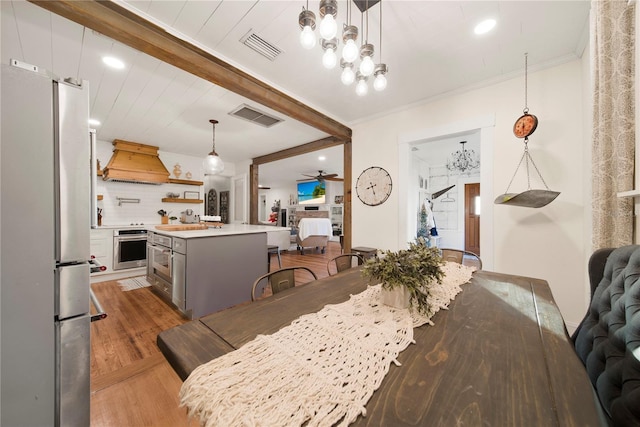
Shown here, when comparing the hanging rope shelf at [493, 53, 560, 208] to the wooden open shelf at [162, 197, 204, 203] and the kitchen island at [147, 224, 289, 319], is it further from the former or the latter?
the wooden open shelf at [162, 197, 204, 203]

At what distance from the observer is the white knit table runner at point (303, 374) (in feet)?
1.68

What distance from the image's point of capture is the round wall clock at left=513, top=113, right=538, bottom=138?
2.19m

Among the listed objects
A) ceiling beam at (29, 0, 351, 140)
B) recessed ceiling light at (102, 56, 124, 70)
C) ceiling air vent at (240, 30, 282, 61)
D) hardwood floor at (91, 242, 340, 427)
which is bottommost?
hardwood floor at (91, 242, 340, 427)

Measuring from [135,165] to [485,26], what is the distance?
5.62 metres

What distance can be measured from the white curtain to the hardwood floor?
7.12ft

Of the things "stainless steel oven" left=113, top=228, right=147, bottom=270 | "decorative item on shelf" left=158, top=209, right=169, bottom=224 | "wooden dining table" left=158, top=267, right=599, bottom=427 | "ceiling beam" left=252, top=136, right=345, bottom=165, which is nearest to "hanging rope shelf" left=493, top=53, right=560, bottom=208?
"wooden dining table" left=158, top=267, right=599, bottom=427

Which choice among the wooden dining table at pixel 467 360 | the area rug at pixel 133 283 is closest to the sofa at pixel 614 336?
the wooden dining table at pixel 467 360

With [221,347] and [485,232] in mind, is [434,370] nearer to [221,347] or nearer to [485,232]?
[221,347]

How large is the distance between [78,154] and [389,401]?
156 centimetres

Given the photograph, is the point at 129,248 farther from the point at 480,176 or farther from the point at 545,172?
the point at 545,172

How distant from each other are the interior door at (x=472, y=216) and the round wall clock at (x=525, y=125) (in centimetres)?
422

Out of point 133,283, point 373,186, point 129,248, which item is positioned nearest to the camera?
point 373,186

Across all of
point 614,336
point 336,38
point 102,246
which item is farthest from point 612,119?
point 102,246

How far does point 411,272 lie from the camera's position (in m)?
1.06
